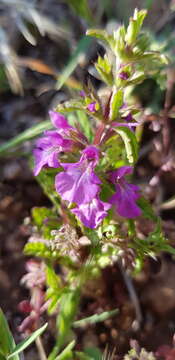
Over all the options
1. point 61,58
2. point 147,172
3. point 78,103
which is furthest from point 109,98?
point 61,58

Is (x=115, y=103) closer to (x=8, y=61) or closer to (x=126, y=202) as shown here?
(x=126, y=202)

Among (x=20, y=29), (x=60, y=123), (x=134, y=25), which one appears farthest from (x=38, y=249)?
(x=20, y=29)

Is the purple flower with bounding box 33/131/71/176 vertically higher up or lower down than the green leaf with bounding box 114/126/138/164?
higher up

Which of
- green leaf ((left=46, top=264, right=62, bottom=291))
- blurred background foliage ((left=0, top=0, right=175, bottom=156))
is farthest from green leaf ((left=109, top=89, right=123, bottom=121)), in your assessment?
blurred background foliage ((left=0, top=0, right=175, bottom=156))

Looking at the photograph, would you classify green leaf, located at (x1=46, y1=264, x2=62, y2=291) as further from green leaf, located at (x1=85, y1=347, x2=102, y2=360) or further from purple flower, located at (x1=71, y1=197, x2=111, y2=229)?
purple flower, located at (x1=71, y1=197, x2=111, y2=229)

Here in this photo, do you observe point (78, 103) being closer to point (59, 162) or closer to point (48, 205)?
point (59, 162)

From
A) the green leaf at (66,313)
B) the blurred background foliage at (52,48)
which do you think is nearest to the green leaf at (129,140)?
the green leaf at (66,313)

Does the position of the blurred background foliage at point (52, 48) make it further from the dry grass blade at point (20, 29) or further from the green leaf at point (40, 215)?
the green leaf at point (40, 215)
